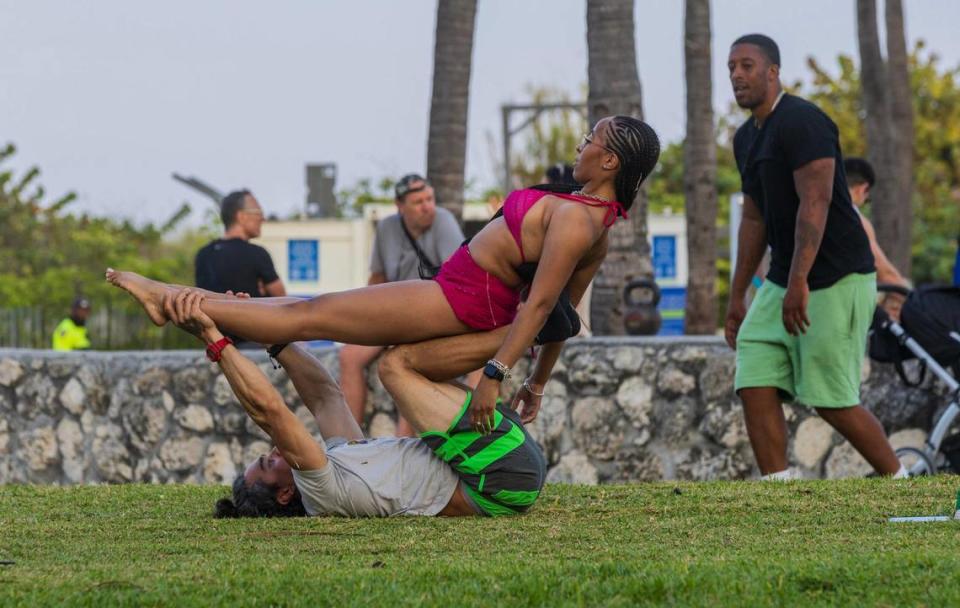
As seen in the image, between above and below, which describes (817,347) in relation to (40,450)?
above

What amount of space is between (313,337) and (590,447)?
4588mm

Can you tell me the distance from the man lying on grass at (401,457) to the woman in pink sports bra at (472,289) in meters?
0.09

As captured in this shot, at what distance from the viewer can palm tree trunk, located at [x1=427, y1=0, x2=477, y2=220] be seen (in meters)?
13.1

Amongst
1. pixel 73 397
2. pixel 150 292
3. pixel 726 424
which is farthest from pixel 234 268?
pixel 150 292

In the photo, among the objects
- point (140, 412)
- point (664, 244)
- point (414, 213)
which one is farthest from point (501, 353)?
point (664, 244)

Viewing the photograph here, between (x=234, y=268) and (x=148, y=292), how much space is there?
4.00 metres

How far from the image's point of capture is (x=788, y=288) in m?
8.00

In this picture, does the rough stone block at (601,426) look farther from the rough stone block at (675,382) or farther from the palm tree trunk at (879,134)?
the palm tree trunk at (879,134)

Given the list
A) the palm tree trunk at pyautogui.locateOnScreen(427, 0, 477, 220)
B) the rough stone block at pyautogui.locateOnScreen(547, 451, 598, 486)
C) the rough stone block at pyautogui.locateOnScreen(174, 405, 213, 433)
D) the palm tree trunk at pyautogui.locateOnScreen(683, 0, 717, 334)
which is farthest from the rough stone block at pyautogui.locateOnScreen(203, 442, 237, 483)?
the palm tree trunk at pyautogui.locateOnScreen(683, 0, 717, 334)

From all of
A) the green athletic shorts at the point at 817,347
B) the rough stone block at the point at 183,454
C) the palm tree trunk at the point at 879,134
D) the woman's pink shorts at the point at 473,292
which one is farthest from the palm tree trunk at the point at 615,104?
the palm tree trunk at the point at 879,134

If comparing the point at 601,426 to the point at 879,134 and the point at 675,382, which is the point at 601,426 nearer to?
the point at 675,382

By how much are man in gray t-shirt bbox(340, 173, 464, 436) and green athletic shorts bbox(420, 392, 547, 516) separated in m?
3.58

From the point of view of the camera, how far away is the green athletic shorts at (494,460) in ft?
22.4

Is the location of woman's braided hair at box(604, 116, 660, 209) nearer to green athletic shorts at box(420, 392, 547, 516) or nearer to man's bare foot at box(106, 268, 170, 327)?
green athletic shorts at box(420, 392, 547, 516)
